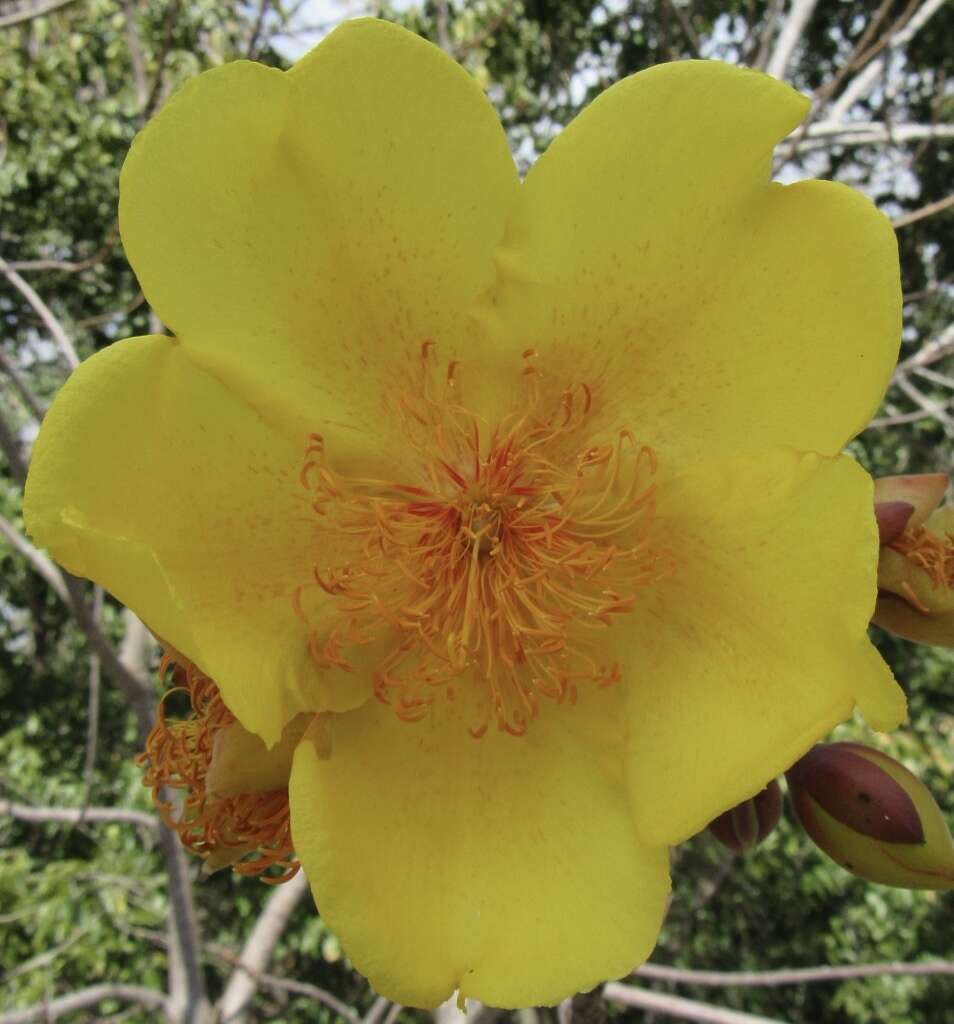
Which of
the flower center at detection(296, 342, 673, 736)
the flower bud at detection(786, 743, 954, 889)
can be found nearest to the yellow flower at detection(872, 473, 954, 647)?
the flower bud at detection(786, 743, 954, 889)

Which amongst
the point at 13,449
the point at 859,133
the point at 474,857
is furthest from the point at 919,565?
the point at 859,133

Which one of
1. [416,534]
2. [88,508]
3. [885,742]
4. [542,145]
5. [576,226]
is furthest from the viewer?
[542,145]

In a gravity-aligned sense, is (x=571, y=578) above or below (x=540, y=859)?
above

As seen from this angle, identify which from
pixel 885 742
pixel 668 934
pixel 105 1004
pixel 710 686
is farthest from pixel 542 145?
pixel 105 1004

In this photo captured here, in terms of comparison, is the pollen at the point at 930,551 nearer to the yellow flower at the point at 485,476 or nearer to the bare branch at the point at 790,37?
the yellow flower at the point at 485,476

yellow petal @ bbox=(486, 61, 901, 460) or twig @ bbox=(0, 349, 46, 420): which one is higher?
yellow petal @ bbox=(486, 61, 901, 460)

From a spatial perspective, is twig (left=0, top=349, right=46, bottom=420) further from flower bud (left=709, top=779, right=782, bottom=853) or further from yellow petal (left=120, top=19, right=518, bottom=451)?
flower bud (left=709, top=779, right=782, bottom=853)

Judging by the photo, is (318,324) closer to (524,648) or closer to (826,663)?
(524,648)
